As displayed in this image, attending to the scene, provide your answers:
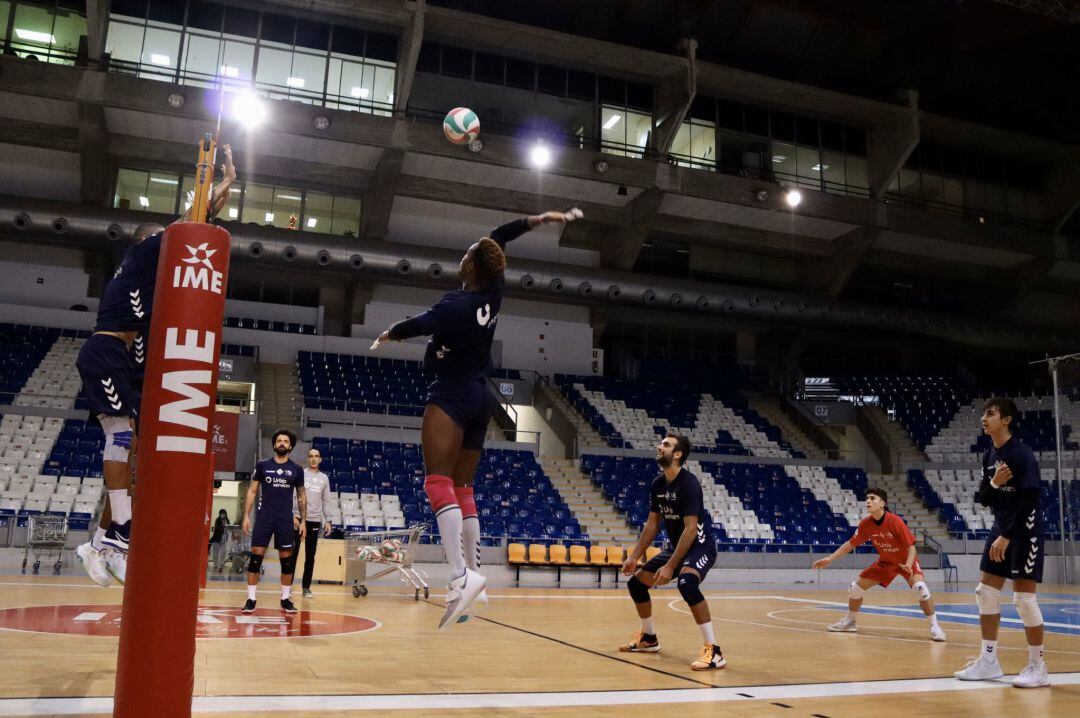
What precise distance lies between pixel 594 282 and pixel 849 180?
10.4 meters

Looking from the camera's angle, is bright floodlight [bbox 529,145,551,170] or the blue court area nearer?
the blue court area

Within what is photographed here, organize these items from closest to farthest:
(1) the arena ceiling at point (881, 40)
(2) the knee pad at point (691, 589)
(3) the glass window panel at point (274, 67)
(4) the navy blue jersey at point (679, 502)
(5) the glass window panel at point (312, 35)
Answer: (2) the knee pad at point (691, 589), (4) the navy blue jersey at point (679, 502), (3) the glass window panel at point (274, 67), (1) the arena ceiling at point (881, 40), (5) the glass window panel at point (312, 35)

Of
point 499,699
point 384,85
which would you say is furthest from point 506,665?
point 384,85

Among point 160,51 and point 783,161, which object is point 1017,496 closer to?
point 160,51

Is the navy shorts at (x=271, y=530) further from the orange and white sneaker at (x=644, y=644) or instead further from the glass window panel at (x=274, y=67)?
the glass window panel at (x=274, y=67)

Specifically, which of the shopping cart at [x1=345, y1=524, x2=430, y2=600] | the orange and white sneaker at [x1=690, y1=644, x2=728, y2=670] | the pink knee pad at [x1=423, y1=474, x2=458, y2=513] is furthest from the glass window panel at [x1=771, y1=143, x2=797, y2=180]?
the pink knee pad at [x1=423, y1=474, x2=458, y2=513]

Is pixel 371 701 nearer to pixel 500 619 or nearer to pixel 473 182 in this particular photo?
pixel 500 619

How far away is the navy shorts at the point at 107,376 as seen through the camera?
4.88 m

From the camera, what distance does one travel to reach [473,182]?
1033 inches

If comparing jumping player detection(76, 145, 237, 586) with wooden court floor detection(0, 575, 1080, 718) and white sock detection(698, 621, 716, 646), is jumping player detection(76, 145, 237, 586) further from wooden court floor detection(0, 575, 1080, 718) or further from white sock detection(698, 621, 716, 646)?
white sock detection(698, 621, 716, 646)

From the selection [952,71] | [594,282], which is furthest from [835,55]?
[594,282]

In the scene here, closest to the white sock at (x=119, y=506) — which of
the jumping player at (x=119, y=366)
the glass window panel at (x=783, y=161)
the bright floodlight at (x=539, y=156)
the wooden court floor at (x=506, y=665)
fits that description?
the jumping player at (x=119, y=366)

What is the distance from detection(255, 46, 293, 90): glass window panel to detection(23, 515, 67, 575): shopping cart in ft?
45.6

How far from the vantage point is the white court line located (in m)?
4.14
